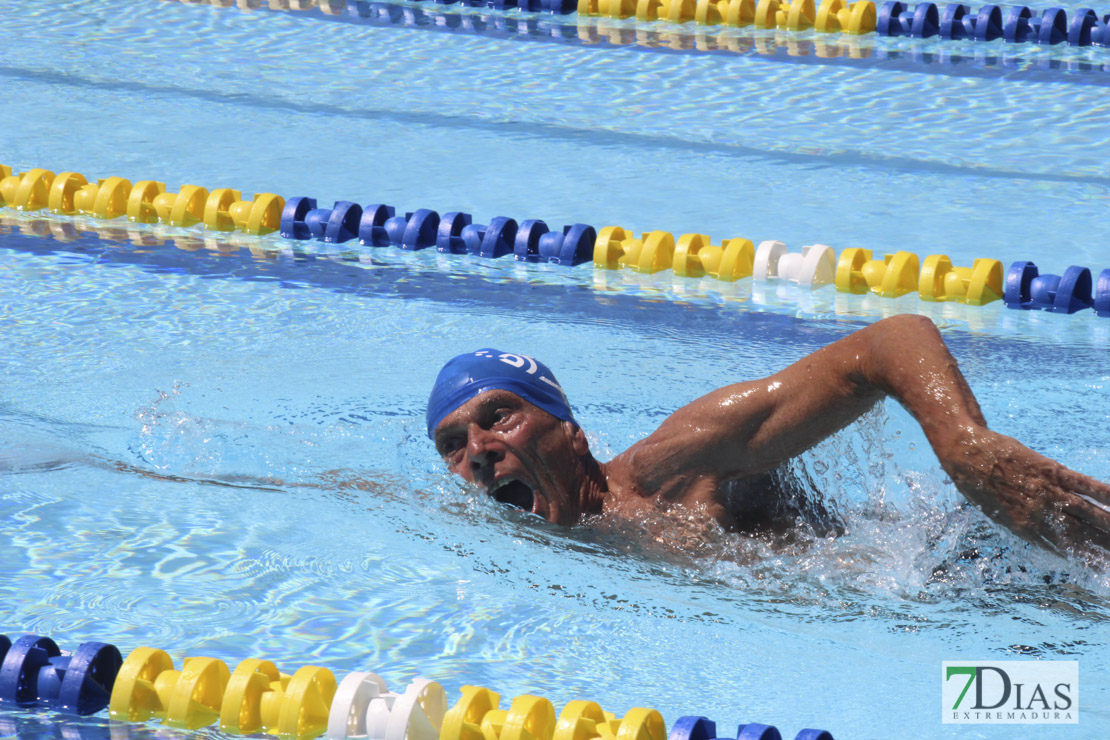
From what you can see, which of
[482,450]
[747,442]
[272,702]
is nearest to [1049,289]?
[747,442]

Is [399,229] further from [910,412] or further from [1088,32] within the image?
[1088,32]

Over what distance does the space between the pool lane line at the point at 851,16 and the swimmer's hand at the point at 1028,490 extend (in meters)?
6.25

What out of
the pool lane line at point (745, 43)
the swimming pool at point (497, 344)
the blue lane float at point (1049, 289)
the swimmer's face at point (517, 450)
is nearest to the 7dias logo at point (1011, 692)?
the swimming pool at point (497, 344)

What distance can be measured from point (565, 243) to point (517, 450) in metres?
2.51

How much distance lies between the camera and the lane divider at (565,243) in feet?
16.7

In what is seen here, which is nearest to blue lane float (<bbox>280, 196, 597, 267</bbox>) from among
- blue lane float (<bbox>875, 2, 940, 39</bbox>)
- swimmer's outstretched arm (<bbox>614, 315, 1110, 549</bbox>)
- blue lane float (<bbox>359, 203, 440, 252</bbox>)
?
blue lane float (<bbox>359, 203, 440, 252</bbox>)

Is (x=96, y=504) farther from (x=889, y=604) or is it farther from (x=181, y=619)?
(x=889, y=604)

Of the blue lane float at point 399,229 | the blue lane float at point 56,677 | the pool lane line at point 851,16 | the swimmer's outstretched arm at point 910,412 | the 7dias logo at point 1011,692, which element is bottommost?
the blue lane float at point 56,677

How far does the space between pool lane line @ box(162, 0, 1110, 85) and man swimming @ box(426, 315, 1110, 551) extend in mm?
5106

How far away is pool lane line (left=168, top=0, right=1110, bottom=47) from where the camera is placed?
796 centimetres

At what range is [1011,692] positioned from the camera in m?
2.63

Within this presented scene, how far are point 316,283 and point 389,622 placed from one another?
2.57m

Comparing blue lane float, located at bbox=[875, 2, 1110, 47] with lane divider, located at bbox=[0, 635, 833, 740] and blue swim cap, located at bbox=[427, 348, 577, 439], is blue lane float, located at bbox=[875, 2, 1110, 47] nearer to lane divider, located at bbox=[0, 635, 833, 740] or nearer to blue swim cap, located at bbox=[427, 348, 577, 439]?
blue swim cap, located at bbox=[427, 348, 577, 439]

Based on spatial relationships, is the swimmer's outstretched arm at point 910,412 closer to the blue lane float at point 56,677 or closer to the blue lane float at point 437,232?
the blue lane float at point 56,677
